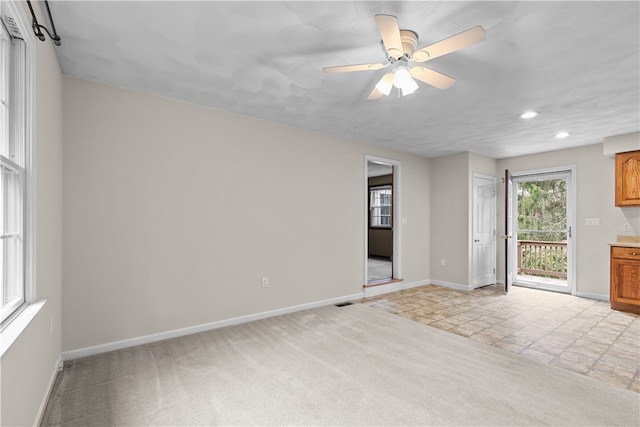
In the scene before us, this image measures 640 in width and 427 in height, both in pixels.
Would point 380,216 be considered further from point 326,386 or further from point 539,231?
point 326,386

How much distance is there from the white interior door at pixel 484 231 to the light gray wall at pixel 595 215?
1.23 metres

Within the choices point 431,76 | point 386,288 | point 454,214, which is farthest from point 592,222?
point 431,76

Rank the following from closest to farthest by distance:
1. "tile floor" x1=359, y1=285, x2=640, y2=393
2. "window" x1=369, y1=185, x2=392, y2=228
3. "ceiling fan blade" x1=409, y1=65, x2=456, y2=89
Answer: "ceiling fan blade" x1=409, y1=65, x2=456, y2=89
"tile floor" x1=359, y1=285, x2=640, y2=393
"window" x1=369, y1=185, x2=392, y2=228

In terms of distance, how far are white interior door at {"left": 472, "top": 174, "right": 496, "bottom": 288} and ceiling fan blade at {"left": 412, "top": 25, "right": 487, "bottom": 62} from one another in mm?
4219

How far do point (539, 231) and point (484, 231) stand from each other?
1.29 m

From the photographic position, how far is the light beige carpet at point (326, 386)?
6.48 feet

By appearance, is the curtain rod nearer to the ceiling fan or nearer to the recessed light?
the ceiling fan

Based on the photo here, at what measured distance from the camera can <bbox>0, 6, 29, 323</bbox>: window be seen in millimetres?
1651

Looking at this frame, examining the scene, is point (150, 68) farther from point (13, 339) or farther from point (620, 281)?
point (620, 281)

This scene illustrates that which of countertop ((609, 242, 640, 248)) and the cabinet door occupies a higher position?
countertop ((609, 242, 640, 248))

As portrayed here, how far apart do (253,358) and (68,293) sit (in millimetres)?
1706

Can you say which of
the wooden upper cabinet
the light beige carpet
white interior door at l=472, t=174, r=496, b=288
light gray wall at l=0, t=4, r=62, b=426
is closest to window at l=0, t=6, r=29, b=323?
light gray wall at l=0, t=4, r=62, b=426

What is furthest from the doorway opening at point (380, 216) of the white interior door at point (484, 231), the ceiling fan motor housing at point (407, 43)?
the ceiling fan motor housing at point (407, 43)

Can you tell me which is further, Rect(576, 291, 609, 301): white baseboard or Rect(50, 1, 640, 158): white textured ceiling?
Rect(576, 291, 609, 301): white baseboard
